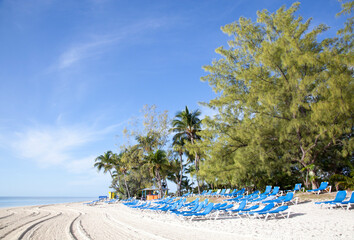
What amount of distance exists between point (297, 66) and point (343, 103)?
138 inches

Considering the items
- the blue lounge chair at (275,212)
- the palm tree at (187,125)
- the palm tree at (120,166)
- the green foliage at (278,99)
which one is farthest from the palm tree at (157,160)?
the blue lounge chair at (275,212)

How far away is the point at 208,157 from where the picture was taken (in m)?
17.6

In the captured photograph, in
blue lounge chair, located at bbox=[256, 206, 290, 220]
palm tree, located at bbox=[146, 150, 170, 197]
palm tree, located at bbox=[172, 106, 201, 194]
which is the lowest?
blue lounge chair, located at bbox=[256, 206, 290, 220]

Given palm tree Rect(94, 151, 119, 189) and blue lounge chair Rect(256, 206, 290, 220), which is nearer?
blue lounge chair Rect(256, 206, 290, 220)

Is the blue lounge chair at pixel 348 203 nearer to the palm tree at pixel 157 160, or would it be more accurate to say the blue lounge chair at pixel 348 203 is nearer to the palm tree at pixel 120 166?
the palm tree at pixel 157 160

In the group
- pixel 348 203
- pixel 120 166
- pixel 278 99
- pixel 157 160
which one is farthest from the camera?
pixel 120 166

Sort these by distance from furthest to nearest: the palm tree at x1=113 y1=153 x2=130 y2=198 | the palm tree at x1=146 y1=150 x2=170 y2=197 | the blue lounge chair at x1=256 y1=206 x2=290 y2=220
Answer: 1. the palm tree at x1=113 y1=153 x2=130 y2=198
2. the palm tree at x1=146 y1=150 x2=170 y2=197
3. the blue lounge chair at x1=256 y1=206 x2=290 y2=220

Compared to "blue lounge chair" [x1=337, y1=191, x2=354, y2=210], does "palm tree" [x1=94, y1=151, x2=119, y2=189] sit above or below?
above

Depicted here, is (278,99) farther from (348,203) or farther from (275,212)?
(275,212)

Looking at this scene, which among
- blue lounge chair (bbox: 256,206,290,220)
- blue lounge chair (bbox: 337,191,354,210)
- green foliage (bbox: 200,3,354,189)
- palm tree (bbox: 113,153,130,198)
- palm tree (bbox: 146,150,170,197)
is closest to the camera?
blue lounge chair (bbox: 337,191,354,210)

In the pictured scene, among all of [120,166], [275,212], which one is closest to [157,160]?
[120,166]

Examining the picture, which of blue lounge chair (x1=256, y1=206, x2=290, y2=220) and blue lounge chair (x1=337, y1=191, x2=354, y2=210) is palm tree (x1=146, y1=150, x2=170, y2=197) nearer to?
blue lounge chair (x1=256, y1=206, x2=290, y2=220)

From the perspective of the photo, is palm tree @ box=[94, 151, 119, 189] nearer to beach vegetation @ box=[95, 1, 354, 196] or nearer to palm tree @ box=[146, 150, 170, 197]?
palm tree @ box=[146, 150, 170, 197]

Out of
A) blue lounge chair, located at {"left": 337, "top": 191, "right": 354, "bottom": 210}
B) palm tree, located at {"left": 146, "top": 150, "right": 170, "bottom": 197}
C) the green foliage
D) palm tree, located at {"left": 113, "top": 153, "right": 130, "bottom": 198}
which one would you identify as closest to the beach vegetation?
the green foliage
